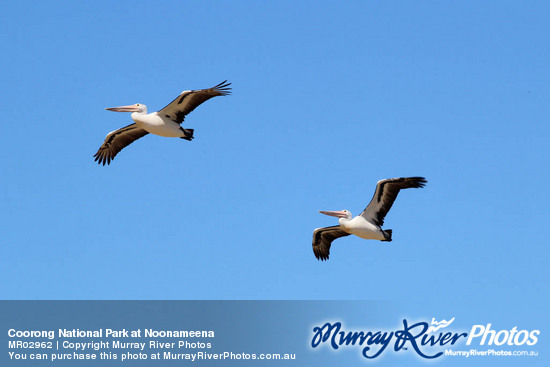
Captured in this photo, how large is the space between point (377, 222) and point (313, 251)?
2.69 m

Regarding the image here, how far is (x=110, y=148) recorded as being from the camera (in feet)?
88.4

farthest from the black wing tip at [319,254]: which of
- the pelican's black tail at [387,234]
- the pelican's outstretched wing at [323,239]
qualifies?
the pelican's black tail at [387,234]

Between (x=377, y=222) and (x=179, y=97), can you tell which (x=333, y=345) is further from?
A: (x=179, y=97)

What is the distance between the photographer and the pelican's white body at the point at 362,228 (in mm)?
24703

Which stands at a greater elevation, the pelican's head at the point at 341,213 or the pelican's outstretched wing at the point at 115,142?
the pelican's outstretched wing at the point at 115,142

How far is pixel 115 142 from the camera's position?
88.3 ft

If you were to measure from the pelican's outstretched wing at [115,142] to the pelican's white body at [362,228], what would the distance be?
6.33 meters

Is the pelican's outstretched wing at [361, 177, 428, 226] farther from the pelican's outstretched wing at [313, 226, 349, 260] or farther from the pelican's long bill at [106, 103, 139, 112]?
the pelican's long bill at [106, 103, 139, 112]

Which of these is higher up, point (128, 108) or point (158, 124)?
point (128, 108)

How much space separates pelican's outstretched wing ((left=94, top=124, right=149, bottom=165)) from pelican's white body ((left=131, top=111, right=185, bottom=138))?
1768mm

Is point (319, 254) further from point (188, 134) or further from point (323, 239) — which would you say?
point (188, 134)

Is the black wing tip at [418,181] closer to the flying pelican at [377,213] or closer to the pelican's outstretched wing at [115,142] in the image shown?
the flying pelican at [377,213]

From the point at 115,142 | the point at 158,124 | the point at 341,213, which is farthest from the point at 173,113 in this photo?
the point at 341,213

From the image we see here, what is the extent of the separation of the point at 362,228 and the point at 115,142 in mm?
7535
